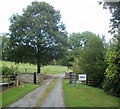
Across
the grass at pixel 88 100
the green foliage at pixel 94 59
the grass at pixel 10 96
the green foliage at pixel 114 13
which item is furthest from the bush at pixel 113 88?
the grass at pixel 10 96

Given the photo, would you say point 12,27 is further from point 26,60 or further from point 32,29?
point 26,60

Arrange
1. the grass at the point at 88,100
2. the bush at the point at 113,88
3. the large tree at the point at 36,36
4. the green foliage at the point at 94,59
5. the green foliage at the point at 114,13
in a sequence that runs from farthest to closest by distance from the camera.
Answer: the large tree at the point at 36,36 < the green foliage at the point at 94,59 < the green foliage at the point at 114,13 < the bush at the point at 113,88 < the grass at the point at 88,100

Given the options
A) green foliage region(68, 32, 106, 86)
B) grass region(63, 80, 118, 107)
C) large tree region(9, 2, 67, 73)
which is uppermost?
large tree region(9, 2, 67, 73)

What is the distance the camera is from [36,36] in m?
26.1

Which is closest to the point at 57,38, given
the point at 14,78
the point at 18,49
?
the point at 18,49

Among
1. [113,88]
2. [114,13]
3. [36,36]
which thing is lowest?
[113,88]

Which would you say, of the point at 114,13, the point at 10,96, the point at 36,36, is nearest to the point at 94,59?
the point at 114,13

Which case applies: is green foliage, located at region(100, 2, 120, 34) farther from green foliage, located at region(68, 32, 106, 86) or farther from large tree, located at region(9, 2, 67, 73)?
large tree, located at region(9, 2, 67, 73)

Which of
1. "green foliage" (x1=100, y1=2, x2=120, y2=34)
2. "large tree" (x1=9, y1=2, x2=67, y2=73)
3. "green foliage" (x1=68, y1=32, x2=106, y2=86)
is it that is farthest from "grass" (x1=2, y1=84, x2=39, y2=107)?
"large tree" (x1=9, y1=2, x2=67, y2=73)

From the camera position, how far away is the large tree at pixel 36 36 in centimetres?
2591

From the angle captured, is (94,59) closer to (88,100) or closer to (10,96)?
(88,100)

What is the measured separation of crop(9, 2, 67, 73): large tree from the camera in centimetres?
→ 2591

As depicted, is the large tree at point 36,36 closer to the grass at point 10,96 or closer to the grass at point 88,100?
the grass at point 10,96

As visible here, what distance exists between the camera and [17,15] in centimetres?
2777
